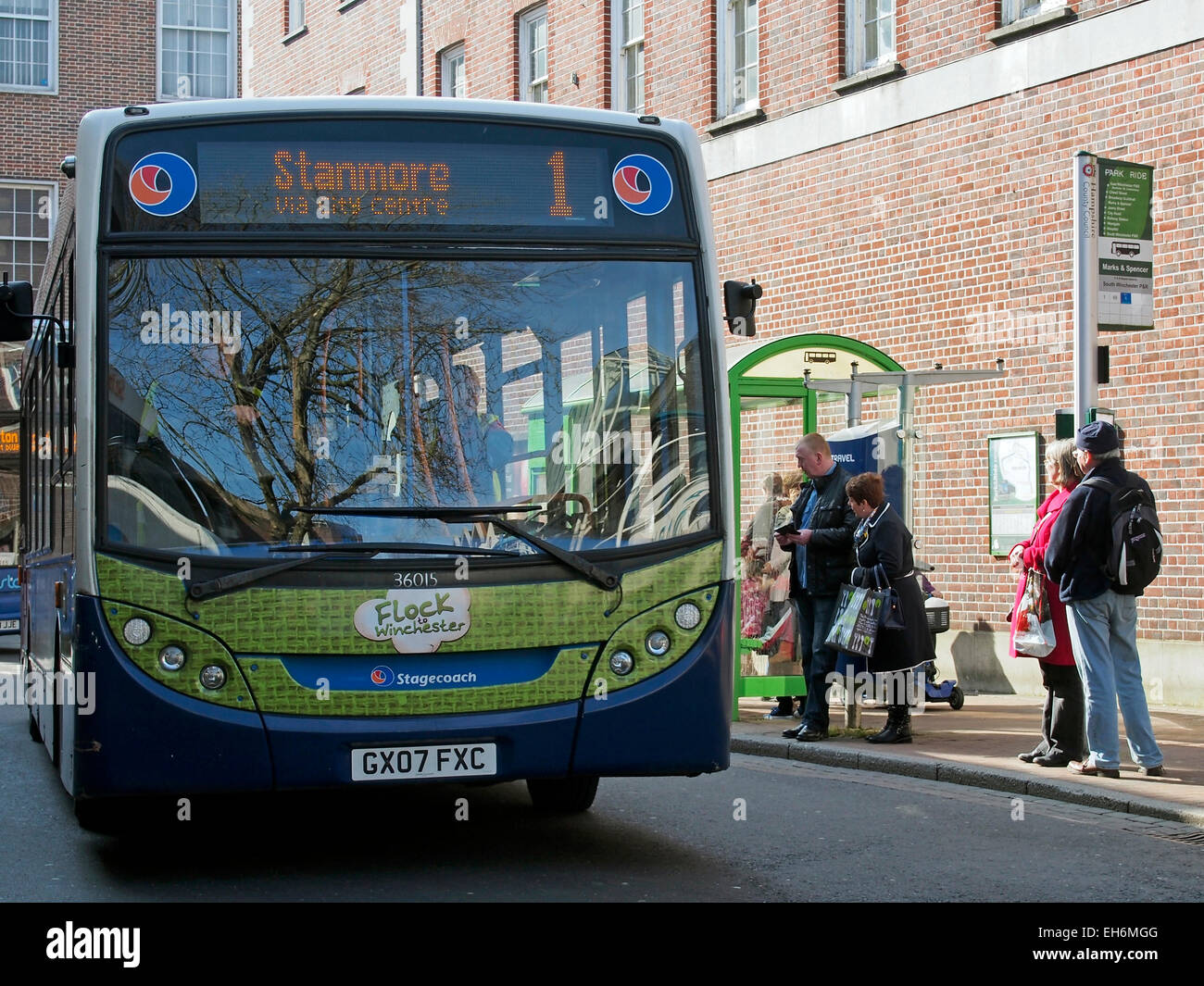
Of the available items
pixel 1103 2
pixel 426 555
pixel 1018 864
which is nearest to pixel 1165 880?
→ pixel 1018 864

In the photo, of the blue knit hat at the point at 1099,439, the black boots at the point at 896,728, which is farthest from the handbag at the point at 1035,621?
the black boots at the point at 896,728

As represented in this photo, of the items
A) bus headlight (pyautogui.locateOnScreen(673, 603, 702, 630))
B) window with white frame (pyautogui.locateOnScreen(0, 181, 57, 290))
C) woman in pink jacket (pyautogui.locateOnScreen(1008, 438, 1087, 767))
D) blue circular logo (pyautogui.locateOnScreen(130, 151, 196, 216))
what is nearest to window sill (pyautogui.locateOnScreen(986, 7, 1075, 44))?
woman in pink jacket (pyautogui.locateOnScreen(1008, 438, 1087, 767))

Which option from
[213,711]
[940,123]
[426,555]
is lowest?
[213,711]

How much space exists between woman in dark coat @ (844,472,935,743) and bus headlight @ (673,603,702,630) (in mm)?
3980

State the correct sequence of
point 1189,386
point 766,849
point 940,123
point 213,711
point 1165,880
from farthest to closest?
point 940,123 < point 1189,386 < point 766,849 < point 1165,880 < point 213,711

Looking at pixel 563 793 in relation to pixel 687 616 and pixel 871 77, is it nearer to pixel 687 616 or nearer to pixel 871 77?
pixel 687 616

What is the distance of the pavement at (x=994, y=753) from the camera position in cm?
887

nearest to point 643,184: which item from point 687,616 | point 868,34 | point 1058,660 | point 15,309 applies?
point 687,616

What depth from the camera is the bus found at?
6.51 meters

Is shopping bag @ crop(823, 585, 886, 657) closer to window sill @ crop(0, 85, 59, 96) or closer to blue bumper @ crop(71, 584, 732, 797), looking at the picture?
blue bumper @ crop(71, 584, 732, 797)

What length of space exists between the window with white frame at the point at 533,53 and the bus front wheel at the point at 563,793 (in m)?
15.6

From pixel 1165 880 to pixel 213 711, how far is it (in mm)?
3853

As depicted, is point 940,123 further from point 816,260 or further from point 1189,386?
point 1189,386
